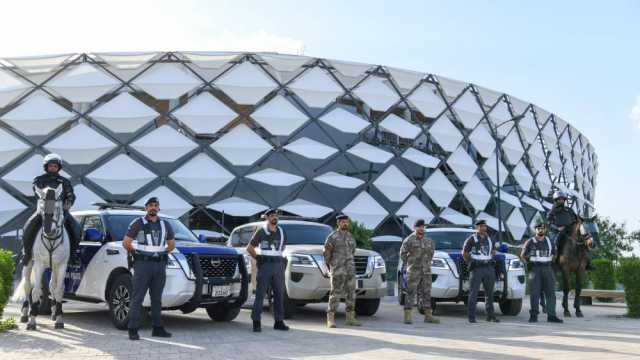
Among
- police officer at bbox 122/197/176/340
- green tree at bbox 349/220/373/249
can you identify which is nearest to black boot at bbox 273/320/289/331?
police officer at bbox 122/197/176/340

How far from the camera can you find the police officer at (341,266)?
10.2 meters

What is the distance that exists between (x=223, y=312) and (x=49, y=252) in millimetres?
2954

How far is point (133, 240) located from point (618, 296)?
12.4 metres

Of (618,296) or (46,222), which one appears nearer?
(46,222)

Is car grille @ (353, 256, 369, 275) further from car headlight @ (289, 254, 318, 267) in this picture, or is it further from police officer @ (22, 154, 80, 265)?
police officer @ (22, 154, 80, 265)

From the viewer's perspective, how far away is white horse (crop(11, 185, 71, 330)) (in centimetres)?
869

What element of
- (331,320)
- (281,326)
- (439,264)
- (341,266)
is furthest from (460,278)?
(281,326)

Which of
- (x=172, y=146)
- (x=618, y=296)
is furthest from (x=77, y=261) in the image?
(x=172, y=146)

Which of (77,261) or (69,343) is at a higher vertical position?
(77,261)

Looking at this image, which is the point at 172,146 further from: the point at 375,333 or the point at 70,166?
the point at 375,333

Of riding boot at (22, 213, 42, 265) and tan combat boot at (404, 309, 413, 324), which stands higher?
riding boot at (22, 213, 42, 265)

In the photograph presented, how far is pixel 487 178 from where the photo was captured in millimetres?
37531

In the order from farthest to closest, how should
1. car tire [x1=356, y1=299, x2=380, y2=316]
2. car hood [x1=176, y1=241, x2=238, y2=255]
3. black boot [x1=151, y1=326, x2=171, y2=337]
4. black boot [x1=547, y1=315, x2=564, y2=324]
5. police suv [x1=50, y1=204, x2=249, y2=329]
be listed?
car tire [x1=356, y1=299, x2=380, y2=316], black boot [x1=547, y1=315, x2=564, y2=324], car hood [x1=176, y1=241, x2=238, y2=255], police suv [x1=50, y1=204, x2=249, y2=329], black boot [x1=151, y1=326, x2=171, y2=337]

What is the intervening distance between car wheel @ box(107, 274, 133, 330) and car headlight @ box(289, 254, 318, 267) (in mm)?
3160
